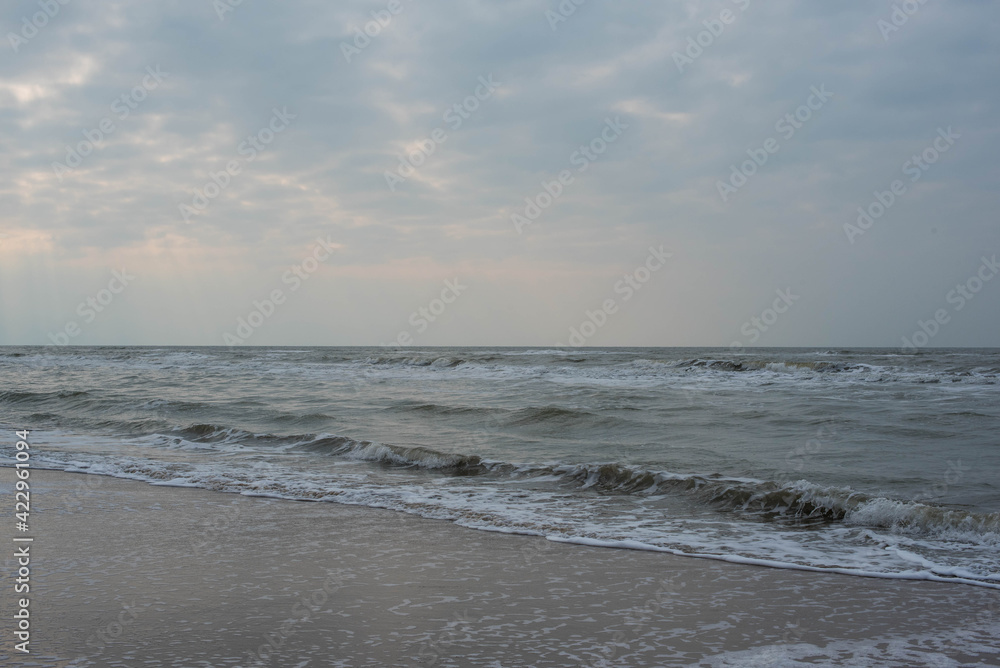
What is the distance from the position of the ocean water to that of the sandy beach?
27.2 inches

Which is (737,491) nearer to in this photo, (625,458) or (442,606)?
(625,458)

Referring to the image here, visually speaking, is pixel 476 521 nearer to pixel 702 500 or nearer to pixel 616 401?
pixel 702 500

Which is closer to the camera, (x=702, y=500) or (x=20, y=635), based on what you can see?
(x=20, y=635)

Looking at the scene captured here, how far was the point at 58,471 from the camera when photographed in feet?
30.3

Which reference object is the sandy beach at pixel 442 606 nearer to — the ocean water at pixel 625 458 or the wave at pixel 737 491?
the ocean water at pixel 625 458

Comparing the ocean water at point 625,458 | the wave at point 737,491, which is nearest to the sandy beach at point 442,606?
the ocean water at point 625,458

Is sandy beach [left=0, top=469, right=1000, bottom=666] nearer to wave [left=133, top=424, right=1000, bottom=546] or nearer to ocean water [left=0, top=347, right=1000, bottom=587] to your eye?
ocean water [left=0, top=347, right=1000, bottom=587]

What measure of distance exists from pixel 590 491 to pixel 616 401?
933cm

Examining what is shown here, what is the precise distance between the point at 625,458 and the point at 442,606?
5.92 metres

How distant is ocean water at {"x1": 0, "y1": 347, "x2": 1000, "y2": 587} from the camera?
604 centimetres

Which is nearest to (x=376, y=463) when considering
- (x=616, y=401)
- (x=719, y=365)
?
(x=616, y=401)

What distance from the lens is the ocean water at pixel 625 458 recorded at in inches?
238

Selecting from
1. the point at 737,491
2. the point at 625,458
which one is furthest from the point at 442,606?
the point at 625,458

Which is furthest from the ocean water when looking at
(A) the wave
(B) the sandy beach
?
(B) the sandy beach
